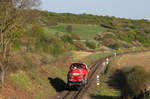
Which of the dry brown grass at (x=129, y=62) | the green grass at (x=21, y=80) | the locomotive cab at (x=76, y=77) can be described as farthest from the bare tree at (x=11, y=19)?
the dry brown grass at (x=129, y=62)

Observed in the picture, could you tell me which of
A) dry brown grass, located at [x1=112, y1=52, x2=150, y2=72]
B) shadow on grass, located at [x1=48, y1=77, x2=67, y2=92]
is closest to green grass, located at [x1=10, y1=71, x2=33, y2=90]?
shadow on grass, located at [x1=48, y1=77, x2=67, y2=92]

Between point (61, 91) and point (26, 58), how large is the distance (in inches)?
182

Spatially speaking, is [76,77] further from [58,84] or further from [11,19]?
[11,19]

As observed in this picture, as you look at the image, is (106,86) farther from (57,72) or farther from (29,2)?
(29,2)

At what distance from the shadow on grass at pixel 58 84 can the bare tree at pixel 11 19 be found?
756 cm

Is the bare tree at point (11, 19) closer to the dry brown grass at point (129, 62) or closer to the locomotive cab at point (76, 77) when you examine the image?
the locomotive cab at point (76, 77)

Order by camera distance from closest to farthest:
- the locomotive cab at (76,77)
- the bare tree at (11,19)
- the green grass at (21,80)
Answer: the bare tree at (11,19) → the green grass at (21,80) → the locomotive cab at (76,77)

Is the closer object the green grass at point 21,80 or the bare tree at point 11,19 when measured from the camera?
the bare tree at point 11,19

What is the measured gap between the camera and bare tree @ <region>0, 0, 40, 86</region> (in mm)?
21953

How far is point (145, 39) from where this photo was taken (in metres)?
135

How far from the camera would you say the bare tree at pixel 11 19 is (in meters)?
22.0

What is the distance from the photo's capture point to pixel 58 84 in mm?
31266

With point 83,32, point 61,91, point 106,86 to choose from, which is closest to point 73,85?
point 61,91

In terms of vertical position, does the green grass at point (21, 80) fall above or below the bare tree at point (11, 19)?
below
